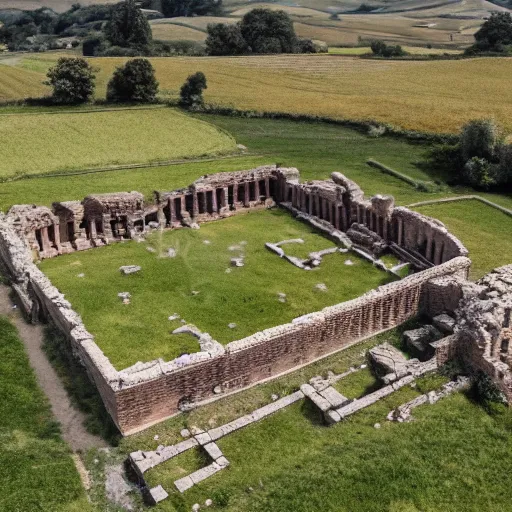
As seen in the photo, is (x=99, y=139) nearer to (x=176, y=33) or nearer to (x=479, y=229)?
(x=479, y=229)

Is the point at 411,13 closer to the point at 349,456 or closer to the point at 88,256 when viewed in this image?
the point at 88,256

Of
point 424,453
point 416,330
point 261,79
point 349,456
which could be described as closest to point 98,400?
point 349,456

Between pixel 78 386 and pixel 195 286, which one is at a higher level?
pixel 195 286

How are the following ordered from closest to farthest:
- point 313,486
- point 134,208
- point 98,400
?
point 313,486 < point 98,400 < point 134,208

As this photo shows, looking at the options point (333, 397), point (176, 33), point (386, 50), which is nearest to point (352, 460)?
point (333, 397)

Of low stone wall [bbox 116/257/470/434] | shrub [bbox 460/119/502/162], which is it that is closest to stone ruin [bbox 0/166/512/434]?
low stone wall [bbox 116/257/470/434]
